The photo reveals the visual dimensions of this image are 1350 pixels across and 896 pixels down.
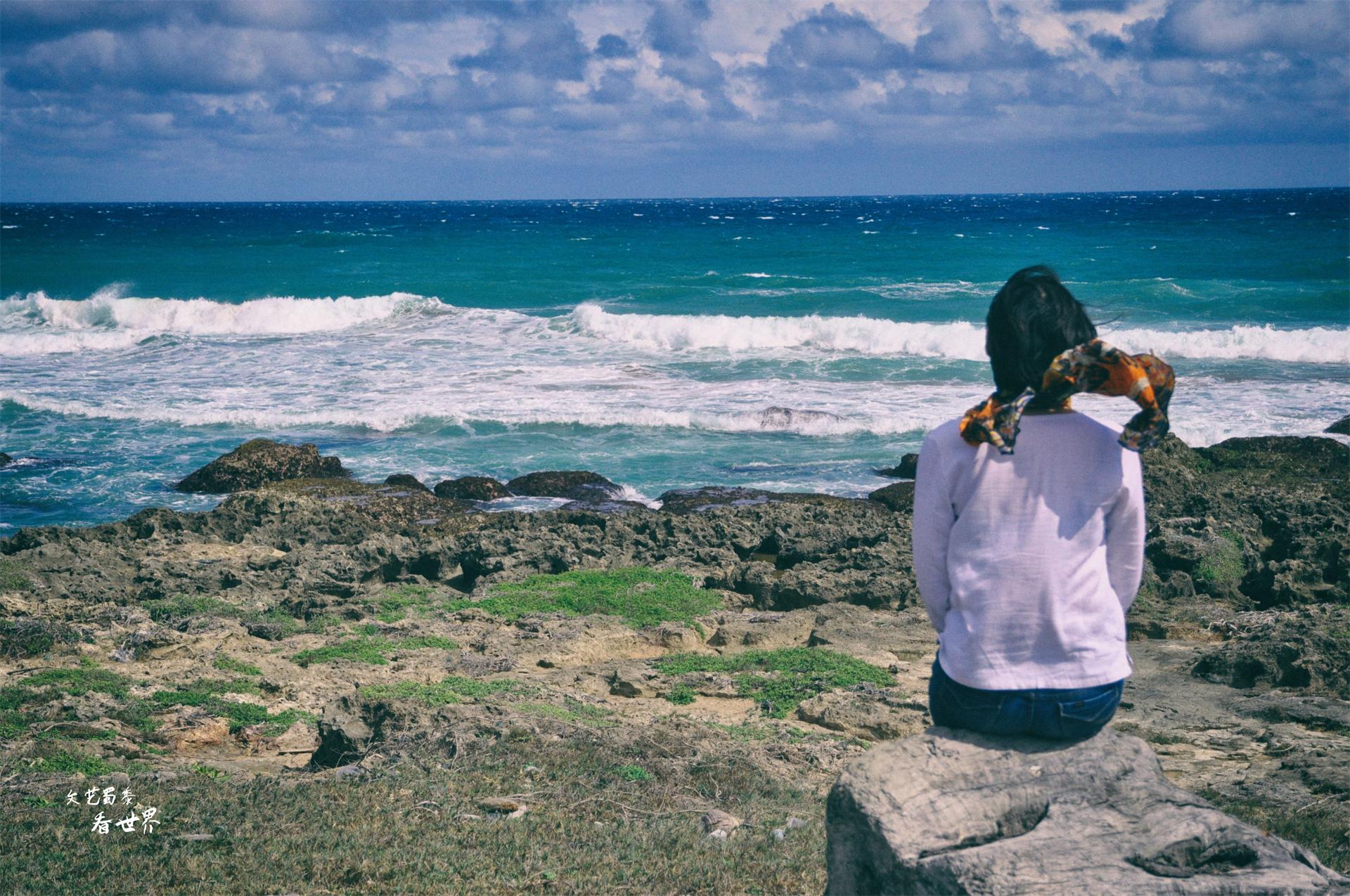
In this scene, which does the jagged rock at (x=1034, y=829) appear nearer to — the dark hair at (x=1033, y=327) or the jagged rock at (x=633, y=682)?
the dark hair at (x=1033, y=327)

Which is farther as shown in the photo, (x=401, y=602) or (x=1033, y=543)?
(x=401, y=602)

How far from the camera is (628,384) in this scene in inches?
990

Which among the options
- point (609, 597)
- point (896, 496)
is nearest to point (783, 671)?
point (609, 597)

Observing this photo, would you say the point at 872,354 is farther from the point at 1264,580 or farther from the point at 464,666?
the point at 464,666

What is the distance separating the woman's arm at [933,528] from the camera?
9.85ft

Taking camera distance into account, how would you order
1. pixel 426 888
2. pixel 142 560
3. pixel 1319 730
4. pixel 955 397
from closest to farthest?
pixel 426 888 < pixel 1319 730 < pixel 142 560 < pixel 955 397

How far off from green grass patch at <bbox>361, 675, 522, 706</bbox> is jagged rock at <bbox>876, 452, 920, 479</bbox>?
10172mm

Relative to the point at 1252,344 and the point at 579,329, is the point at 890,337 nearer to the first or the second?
the point at 579,329

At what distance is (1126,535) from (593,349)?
91.8 ft

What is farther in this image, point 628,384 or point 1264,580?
point 628,384

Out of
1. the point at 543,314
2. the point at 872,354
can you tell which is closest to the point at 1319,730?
the point at 872,354

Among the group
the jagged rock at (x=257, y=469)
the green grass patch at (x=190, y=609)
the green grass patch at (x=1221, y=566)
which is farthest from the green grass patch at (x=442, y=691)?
the jagged rock at (x=257, y=469)

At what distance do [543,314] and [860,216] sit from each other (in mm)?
68291

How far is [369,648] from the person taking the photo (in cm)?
830
